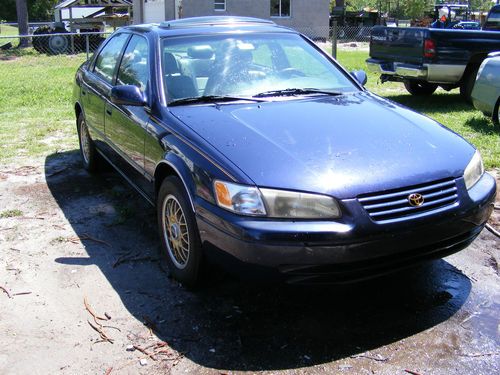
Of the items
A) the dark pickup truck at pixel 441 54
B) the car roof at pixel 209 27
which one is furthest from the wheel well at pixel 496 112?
the car roof at pixel 209 27

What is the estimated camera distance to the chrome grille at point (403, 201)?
2992 mm

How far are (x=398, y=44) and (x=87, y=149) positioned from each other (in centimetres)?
630

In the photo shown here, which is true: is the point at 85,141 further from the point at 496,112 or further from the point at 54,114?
the point at 496,112

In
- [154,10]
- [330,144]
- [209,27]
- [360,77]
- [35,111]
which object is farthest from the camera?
[154,10]

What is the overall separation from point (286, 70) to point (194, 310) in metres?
2.11

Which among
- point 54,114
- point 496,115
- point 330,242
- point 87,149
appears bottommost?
point 54,114

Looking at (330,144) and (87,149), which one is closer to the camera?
(330,144)

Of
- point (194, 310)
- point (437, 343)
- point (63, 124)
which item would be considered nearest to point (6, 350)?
point (194, 310)

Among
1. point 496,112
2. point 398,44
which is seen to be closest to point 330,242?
point 496,112

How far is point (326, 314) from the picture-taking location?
134 inches

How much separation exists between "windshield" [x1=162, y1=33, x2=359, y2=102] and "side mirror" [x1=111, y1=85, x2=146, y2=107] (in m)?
0.19

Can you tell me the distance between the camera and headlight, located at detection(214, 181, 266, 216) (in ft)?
9.83

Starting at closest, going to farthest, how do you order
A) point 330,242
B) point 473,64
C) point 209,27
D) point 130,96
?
point 330,242 < point 130,96 < point 209,27 < point 473,64

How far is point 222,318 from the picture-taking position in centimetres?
338
